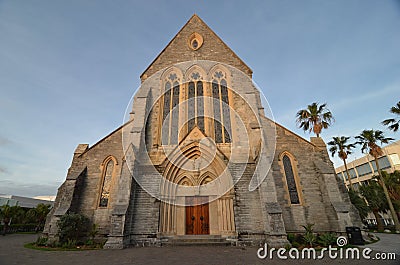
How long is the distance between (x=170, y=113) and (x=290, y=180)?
32.0 feet

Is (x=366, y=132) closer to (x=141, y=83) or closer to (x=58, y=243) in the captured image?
(x=141, y=83)

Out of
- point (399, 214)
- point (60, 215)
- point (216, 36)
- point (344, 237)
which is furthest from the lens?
point (399, 214)

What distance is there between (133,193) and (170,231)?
10.2 feet

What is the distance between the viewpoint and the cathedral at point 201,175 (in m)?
10.5

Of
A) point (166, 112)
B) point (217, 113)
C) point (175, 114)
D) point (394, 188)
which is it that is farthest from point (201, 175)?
point (394, 188)

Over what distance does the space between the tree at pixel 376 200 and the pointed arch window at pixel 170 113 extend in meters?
25.2

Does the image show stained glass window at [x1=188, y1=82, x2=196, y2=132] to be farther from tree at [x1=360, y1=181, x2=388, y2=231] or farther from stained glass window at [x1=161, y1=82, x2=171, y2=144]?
tree at [x1=360, y1=181, x2=388, y2=231]

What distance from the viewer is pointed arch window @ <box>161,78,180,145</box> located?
13844 millimetres

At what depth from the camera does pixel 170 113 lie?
1458cm

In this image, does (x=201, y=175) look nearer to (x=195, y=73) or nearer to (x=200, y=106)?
(x=200, y=106)

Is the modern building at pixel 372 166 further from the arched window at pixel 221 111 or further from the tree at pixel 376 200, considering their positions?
the arched window at pixel 221 111

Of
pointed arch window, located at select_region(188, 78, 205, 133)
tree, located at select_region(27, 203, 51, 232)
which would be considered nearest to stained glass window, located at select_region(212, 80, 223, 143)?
pointed arch window, located at select_region(188, 78, 205, 133)

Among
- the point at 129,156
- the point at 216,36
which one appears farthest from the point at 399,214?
the point at 129,156

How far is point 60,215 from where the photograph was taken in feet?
35.3
